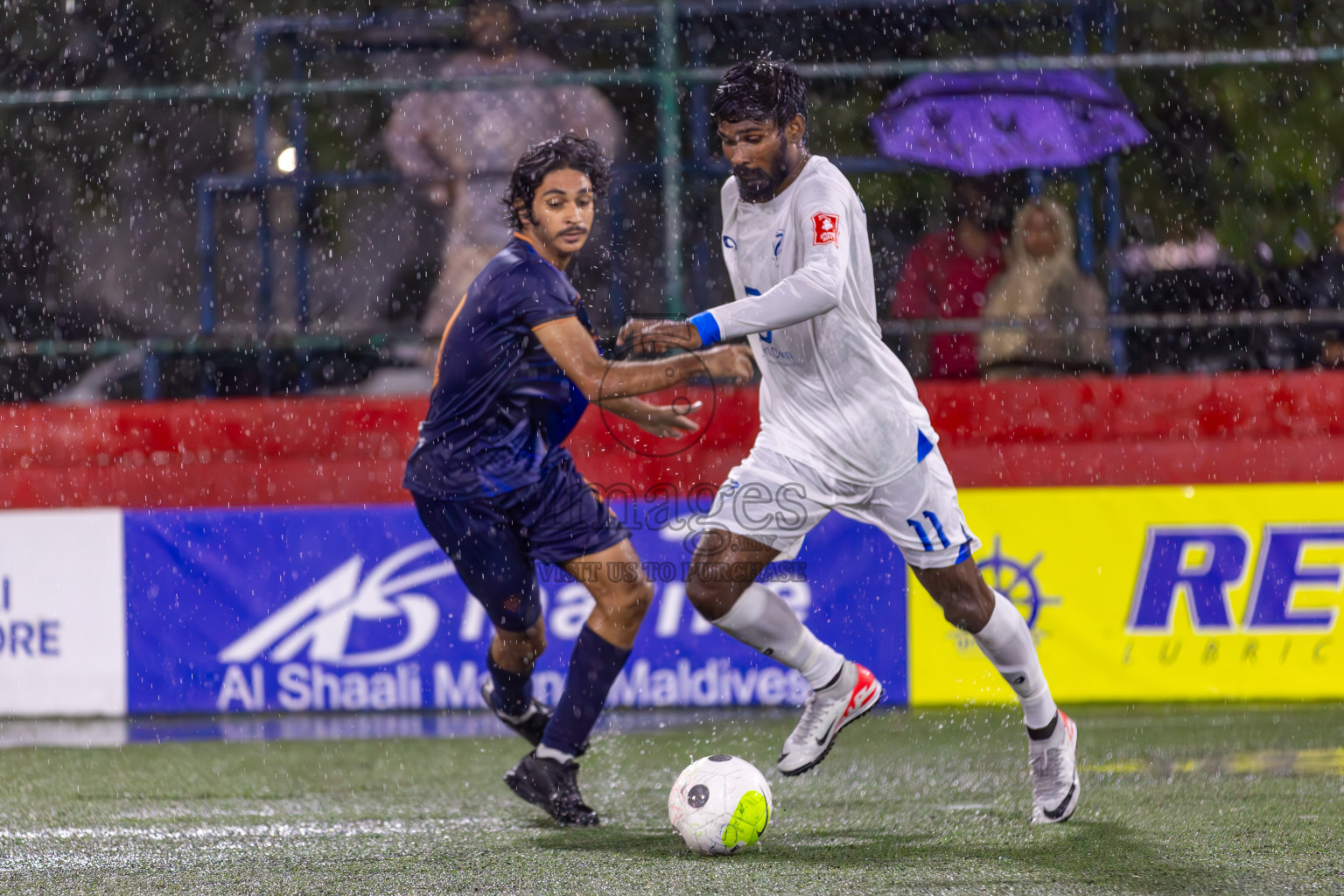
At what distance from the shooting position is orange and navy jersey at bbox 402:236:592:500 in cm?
414

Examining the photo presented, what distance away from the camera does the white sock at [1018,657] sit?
13.5 ft

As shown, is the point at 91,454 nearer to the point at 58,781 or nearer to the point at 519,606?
the point at 58,781

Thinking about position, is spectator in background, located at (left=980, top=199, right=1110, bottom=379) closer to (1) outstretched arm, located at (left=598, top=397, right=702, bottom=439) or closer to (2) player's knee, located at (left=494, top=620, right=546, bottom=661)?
(1) outstretched arm, located at (left=598, top=397, right=702, bottom=439)

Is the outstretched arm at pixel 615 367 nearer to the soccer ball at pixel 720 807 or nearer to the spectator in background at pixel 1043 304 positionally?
the soccer ball at pixel 720 807

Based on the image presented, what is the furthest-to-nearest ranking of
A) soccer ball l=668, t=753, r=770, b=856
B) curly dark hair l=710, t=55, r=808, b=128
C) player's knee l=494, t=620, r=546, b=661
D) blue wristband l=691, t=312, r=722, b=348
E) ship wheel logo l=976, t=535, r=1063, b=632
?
ship wheel logo l=976, t=535, r=1063, b=632 → player's knee l=494, t=620, r=546, b=661 → curly dark hair l=710, t=55, r=808, b=128 → blue wristband l=691, t=312, r=722, b=348 → soccer ball l=668, t=753, r=770, b=856

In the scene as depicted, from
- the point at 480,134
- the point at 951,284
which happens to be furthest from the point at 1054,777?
the point at 480,134

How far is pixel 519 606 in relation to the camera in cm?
434

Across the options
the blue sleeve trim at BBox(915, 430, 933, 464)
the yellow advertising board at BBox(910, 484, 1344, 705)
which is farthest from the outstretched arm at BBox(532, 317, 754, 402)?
the yellow advertising board at BBox(910, 484, 1344, 705)

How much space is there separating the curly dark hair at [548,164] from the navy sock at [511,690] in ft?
4.37

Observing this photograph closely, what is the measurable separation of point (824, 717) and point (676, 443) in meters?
2.36

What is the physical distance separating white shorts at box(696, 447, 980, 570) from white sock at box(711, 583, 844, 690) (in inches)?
6.7

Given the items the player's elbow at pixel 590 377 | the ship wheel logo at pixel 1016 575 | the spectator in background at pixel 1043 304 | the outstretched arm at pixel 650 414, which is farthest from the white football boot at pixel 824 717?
the spectator in background at pixel 1043 304

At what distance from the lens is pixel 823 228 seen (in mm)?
3873

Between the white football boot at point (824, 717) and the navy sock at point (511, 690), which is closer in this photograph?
the white football boot at point (824, 717)
